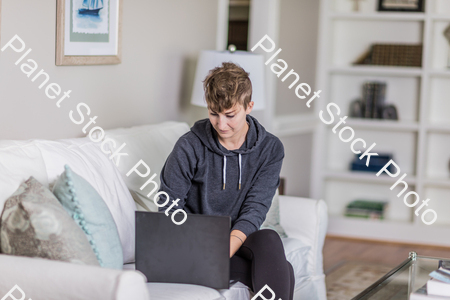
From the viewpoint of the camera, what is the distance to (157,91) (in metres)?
3.05

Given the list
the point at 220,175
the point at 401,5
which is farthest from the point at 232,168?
the point at 401,5

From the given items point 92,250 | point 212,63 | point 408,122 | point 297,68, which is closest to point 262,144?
point 92,250

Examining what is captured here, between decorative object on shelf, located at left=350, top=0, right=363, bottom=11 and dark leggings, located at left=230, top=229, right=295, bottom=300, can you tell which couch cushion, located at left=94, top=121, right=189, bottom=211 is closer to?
dark leggings, located at left=230, top=229, right=295, bottom=300

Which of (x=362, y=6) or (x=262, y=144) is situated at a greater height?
(x=362, y=6)

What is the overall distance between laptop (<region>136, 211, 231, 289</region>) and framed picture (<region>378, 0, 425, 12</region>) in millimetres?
3140

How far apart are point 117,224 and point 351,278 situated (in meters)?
1.79

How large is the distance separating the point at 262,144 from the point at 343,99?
252cm

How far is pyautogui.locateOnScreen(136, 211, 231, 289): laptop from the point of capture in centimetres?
167

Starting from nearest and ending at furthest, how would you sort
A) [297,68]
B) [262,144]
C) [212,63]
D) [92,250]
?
[92,250]
[262,144]
[212,63]
[297,68]

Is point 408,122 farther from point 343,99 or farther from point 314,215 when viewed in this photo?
point 314,215

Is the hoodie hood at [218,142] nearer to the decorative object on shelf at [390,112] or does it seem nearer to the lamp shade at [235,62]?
the lamp shade at [235,62]

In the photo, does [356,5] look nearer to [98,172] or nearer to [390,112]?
[390,112]

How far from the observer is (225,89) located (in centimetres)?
191

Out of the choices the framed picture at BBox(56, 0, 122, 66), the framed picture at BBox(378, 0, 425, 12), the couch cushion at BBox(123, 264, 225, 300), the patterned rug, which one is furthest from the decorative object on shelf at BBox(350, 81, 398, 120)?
the couch cushion at BBox(123, 264, 225, 300)
